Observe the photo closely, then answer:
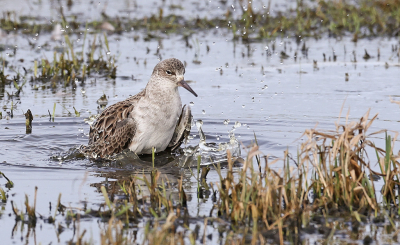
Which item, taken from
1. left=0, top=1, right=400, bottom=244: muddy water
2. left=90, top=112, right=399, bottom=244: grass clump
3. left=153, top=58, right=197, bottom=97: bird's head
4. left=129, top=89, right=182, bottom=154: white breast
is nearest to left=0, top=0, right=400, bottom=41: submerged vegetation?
left=0, top=1, right=400, bottom=244: muddy water

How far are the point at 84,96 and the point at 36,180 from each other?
13.9ft

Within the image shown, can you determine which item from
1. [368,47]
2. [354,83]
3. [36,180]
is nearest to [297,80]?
[354,83]

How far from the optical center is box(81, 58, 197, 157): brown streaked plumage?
314 inches

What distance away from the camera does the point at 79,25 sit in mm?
15977

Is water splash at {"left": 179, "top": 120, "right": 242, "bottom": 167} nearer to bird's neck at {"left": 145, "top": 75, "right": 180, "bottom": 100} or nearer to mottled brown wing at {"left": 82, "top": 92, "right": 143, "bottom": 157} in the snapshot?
bird's neck at {"left": 145, "top": 75, "right": 180, "bottom": 100}

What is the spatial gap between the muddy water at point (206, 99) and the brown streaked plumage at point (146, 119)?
16.8 inches

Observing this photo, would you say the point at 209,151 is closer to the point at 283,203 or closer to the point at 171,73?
the point at 171,73

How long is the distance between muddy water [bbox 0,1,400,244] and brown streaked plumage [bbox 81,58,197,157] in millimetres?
426

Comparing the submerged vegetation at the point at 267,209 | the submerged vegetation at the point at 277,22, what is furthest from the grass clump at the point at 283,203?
the submerged vegetation at the point at 277,22

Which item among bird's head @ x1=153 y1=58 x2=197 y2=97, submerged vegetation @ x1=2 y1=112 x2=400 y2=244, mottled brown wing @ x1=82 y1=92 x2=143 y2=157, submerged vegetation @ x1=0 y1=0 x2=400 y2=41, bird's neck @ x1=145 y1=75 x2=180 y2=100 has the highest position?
submerged vegetation @ x1=0 y1=0 x2=400 y2=41

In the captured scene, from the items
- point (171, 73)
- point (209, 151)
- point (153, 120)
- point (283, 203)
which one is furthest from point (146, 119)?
point (283, 203)

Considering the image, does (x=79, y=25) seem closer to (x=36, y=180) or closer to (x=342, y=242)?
(x=36, y=180)

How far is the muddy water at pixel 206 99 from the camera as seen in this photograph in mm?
6592

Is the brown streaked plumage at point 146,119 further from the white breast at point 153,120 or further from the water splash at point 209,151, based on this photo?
the water splash at point 209,151
